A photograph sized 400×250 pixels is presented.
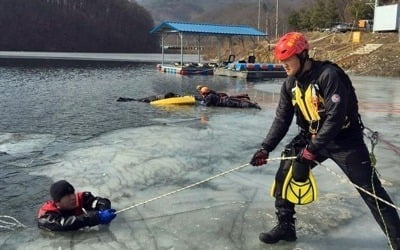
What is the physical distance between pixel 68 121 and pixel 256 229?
25.9 feet

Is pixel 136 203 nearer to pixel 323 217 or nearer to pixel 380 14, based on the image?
pixel 323 217

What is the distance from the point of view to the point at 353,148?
3.59m

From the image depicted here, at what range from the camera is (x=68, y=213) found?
444 centimetres

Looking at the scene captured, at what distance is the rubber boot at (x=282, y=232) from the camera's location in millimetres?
3975

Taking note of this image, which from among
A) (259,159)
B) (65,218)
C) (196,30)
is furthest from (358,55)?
(65,218)

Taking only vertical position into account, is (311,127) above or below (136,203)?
above

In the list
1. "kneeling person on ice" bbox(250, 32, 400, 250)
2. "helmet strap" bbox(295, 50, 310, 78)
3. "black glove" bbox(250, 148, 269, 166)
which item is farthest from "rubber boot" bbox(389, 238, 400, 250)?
"helmet strap" bbox(295, 50, 310, 78)

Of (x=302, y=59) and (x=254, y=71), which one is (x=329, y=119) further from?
(x=254, y=71)

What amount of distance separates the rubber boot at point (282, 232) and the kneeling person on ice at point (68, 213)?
1.45 m

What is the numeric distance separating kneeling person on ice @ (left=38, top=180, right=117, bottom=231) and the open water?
0.27ft

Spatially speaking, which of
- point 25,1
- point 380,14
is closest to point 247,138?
point 380,14

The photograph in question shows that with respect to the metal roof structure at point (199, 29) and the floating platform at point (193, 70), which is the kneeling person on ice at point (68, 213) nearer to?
the floating platform at point (193, 70)

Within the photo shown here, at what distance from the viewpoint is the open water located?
416 centimetres

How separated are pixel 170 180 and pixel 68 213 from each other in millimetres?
1713
